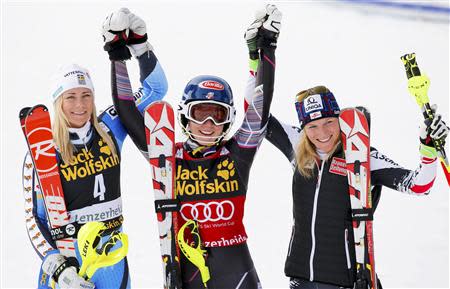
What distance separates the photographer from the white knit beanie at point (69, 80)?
4.69 meters

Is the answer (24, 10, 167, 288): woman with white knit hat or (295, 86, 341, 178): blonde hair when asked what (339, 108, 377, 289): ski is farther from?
(24, 10, 167, 288): woman with white knit hat

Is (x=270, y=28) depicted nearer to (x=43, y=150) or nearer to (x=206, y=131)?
(x=206, y=131)

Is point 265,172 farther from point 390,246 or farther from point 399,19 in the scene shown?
point 399,19

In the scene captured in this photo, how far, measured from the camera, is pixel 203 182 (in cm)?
462

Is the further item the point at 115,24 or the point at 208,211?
the point at 115,24

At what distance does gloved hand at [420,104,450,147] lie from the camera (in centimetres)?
446

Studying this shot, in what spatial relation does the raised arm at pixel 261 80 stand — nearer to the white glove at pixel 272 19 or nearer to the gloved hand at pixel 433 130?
the white glove at pixel 272 19

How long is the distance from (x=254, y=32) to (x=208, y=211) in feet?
3.61

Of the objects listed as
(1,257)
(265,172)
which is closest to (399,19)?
(265,172)


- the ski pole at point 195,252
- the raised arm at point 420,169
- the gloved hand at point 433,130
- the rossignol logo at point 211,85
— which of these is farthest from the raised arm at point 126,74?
the gloved hand at point 433,130

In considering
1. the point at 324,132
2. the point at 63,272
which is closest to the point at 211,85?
the point at 324,132

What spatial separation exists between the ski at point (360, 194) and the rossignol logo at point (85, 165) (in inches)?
53.6

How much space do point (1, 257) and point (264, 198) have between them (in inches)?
101

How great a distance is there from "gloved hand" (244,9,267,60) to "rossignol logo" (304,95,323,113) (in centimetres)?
48
